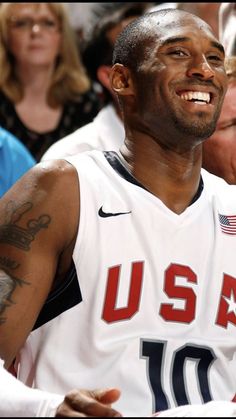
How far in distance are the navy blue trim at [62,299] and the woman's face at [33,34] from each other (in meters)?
2.70

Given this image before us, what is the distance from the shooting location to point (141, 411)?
2891 millimetres

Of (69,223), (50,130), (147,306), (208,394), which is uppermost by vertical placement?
(69,223)

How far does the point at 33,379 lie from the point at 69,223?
1.43ft

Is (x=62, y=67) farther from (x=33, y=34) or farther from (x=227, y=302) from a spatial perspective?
(x=227, y=302)

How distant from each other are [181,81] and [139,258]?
529mm

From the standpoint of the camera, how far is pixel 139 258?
10.0ft

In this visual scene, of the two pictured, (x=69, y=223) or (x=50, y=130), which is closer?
(x=69, y=223)

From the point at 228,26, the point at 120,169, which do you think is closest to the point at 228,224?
the point at 120,169

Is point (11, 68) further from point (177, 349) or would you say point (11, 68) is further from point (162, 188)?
point (177, 349)

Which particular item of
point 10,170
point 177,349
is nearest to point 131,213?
point 177,349

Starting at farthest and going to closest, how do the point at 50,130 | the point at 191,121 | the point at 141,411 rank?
1. the point at 50,130
2. the point at 191,121
3. the point at 141,411

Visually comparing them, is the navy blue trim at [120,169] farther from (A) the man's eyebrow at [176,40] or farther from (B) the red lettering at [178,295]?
(A) the man's eyebrow at [176,40]

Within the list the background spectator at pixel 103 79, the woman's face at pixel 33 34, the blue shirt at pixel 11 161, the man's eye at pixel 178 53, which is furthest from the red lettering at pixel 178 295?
the woman's face at pixel 33 34

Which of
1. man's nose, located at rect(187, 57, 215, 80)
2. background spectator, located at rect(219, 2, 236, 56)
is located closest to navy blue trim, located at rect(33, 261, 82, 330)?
man's nose, located at rect(187, 57, 215, 80)
